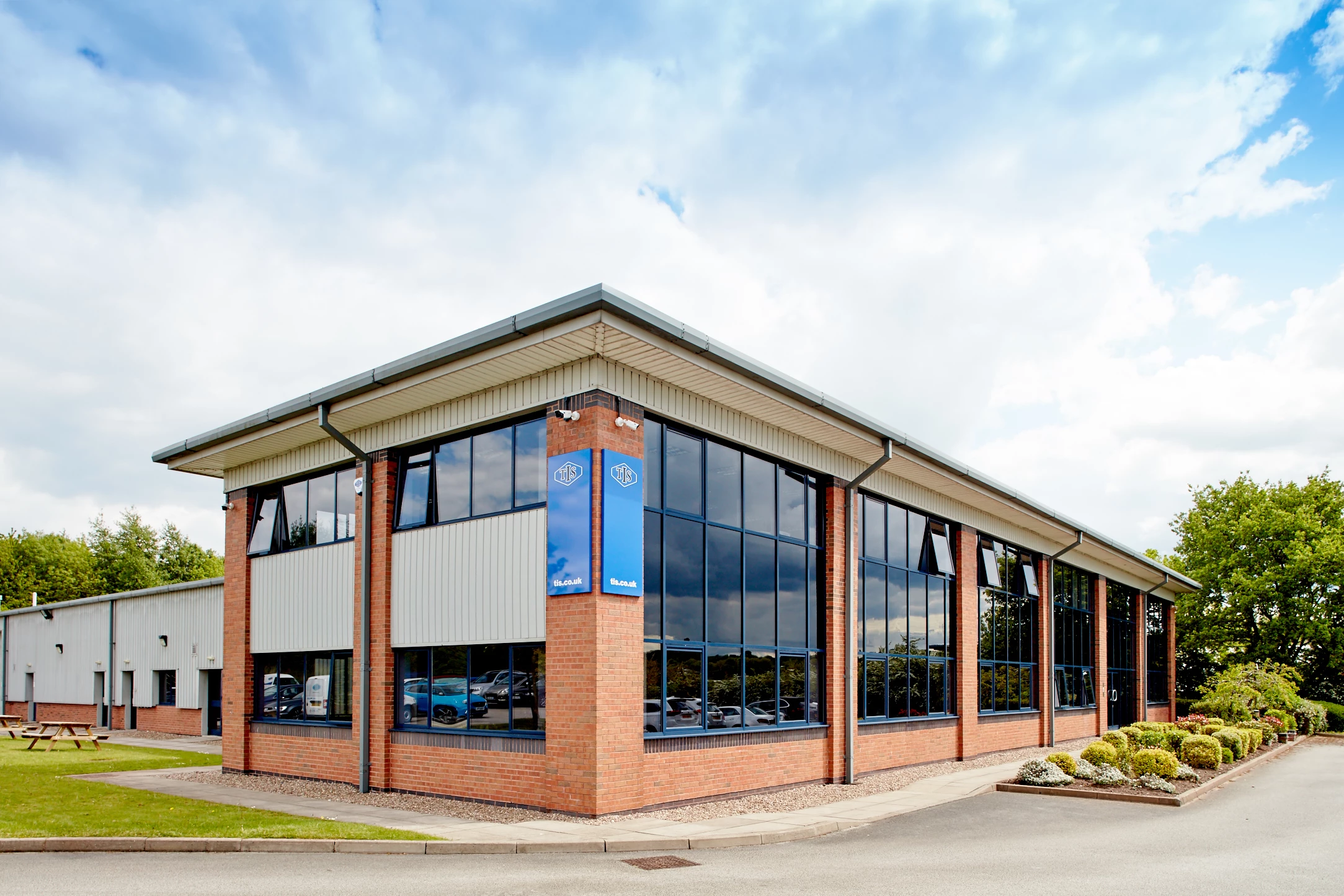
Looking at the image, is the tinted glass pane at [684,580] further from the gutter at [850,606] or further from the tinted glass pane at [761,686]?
the gutter at [850,606]

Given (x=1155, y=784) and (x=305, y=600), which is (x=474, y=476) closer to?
(x=305, y=600)

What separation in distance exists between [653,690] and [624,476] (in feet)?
9.53

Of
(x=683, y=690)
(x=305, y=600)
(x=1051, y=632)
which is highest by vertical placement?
(x=305, y=600)

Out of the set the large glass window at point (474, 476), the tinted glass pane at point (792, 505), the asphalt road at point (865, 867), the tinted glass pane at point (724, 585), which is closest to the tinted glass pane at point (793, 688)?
the tinted glass pane at point (724, 585)

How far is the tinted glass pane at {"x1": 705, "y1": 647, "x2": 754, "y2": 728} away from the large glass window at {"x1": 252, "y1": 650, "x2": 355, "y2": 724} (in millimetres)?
6019

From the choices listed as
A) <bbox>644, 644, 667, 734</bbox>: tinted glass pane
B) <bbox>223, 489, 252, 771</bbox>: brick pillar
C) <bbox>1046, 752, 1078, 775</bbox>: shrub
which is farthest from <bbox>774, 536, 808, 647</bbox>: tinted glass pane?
<bbox>223, 489, 252, 771</bbox>: brick pillar

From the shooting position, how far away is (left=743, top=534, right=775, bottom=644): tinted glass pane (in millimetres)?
A: 15031

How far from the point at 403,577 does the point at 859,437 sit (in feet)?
25.2

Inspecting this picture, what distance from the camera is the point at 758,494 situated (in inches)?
616

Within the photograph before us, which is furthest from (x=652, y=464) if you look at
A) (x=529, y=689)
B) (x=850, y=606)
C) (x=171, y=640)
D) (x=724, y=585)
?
(x=171, y=640)

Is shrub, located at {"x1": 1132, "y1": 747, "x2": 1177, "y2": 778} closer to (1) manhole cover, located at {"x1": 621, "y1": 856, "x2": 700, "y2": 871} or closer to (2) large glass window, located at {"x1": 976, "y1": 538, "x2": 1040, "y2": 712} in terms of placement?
(2) large glass window, located at {"x1": 976, "y1": 538, "x2": 1040, "y2": 712}

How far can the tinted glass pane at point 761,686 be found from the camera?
14859 millimetres

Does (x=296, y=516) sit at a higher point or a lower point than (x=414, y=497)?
lower

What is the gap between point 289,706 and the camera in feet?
56.9
